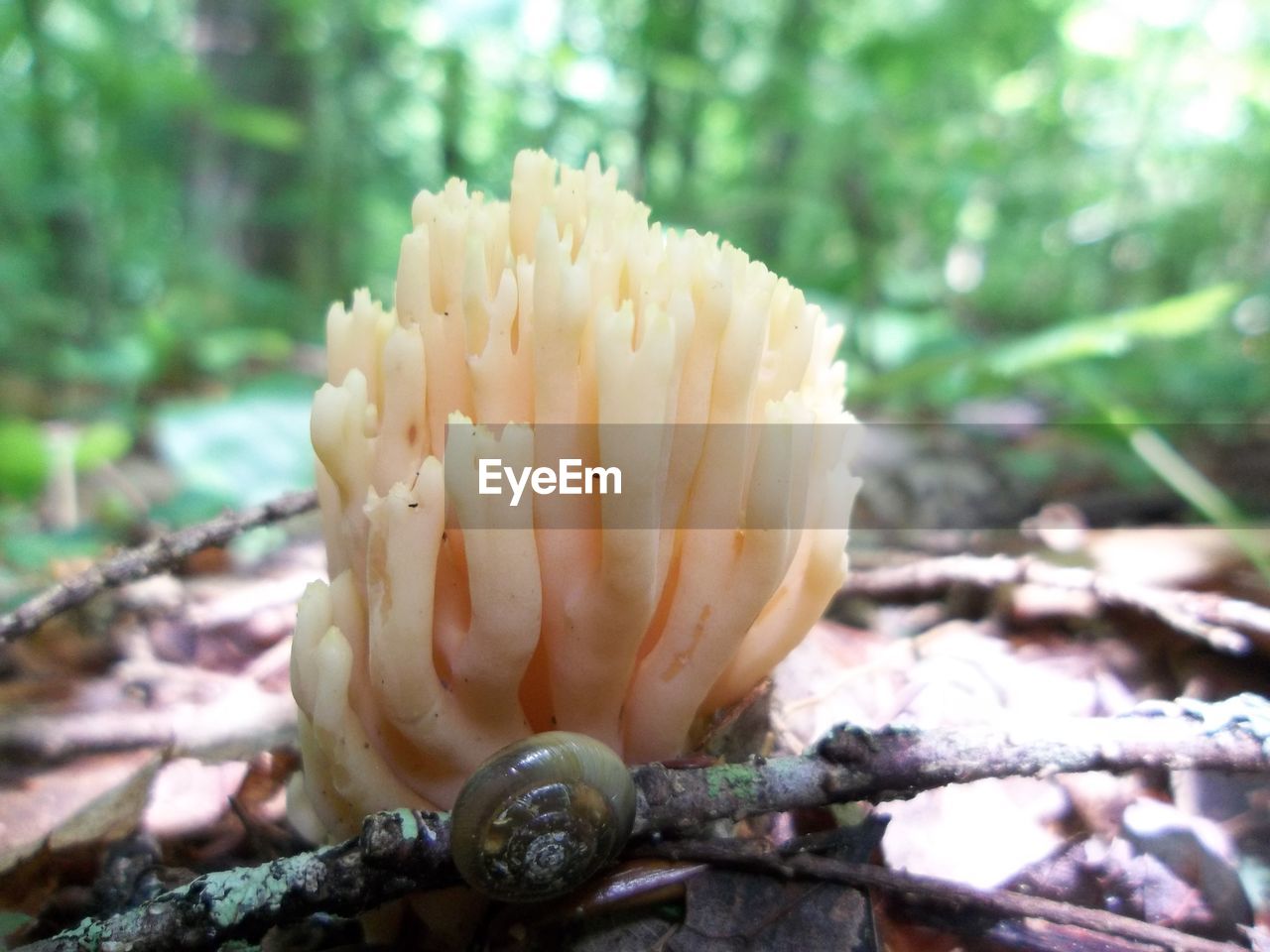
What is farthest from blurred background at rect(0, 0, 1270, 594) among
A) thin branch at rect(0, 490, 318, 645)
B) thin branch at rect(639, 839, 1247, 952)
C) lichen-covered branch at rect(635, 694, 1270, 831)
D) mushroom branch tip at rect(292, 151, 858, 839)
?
mushroom branch tip at rect(292, 151, 858, 839)

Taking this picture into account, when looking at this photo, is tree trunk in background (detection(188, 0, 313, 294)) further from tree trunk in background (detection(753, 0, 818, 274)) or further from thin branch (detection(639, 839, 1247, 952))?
thin branch (detection(639, 839, 1247, 952))

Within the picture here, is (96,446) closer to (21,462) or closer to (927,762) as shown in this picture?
(21,462)

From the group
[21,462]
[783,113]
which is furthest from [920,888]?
[783,113]

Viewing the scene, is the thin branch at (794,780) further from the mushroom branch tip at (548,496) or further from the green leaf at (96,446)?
the green leaf at (96,446)

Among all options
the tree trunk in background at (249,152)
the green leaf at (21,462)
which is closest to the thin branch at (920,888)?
the green leaf at (21,462)

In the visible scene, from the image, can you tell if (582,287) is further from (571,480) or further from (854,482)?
(854,482)

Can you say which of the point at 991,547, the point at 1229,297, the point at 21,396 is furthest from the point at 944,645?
the point at 21,396

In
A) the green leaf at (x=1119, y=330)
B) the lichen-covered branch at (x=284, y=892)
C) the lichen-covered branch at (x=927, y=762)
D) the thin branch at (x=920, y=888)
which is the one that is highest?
the green leaf at (x=1119, y=330)
